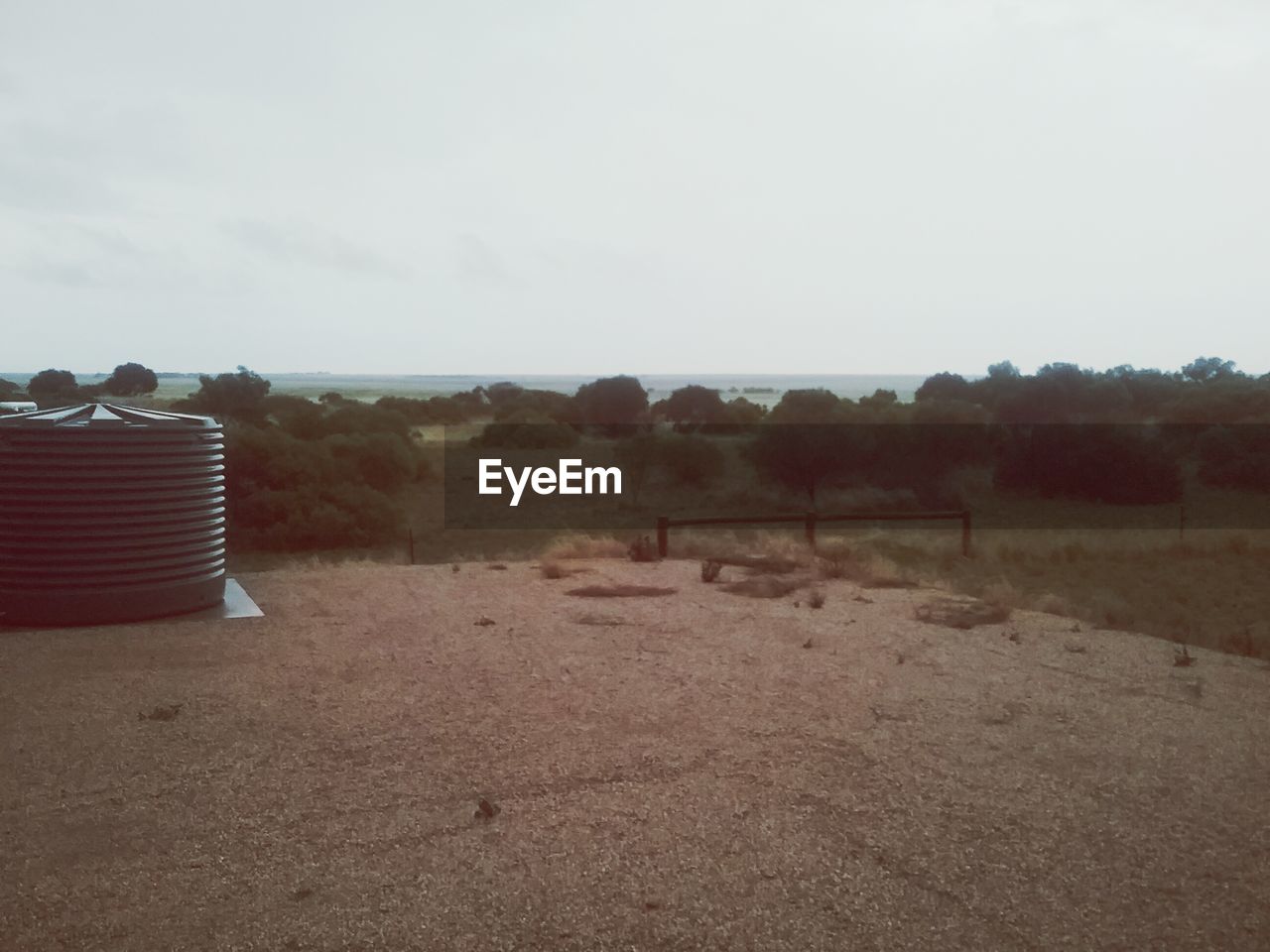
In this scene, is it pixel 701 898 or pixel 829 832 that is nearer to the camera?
pixel 701 898

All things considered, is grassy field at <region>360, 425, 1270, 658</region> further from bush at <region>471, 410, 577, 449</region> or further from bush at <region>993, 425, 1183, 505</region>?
bush at <region>471, 410, 577, 449</region>

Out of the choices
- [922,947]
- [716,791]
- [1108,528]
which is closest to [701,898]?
[922,947]

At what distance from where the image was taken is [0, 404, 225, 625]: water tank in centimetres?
896

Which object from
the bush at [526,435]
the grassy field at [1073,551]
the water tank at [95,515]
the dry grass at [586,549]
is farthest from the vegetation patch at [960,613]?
the bush at [526,435]

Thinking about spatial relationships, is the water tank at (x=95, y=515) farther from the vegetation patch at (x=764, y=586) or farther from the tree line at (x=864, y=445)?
the tree line at (x=864, y=445)

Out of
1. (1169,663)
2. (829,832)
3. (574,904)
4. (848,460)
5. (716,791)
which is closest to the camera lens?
(574,904)

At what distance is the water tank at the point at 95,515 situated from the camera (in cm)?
896

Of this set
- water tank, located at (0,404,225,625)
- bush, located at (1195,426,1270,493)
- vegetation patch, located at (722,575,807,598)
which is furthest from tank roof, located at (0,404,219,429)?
bush, located at (1195,426,1270,493)

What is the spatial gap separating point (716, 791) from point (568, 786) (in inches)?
29.1

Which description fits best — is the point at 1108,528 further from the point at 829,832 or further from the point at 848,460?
the point at 829,832

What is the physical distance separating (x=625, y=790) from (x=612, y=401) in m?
45.5

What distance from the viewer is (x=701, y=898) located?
414cm

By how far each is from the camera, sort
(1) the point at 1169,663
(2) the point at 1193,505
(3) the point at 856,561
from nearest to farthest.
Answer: (1) the point at 1169,663, (3) the point at 856,561, (2) the point at 1193,505

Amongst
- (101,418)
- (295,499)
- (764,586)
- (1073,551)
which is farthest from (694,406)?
(101,418)
